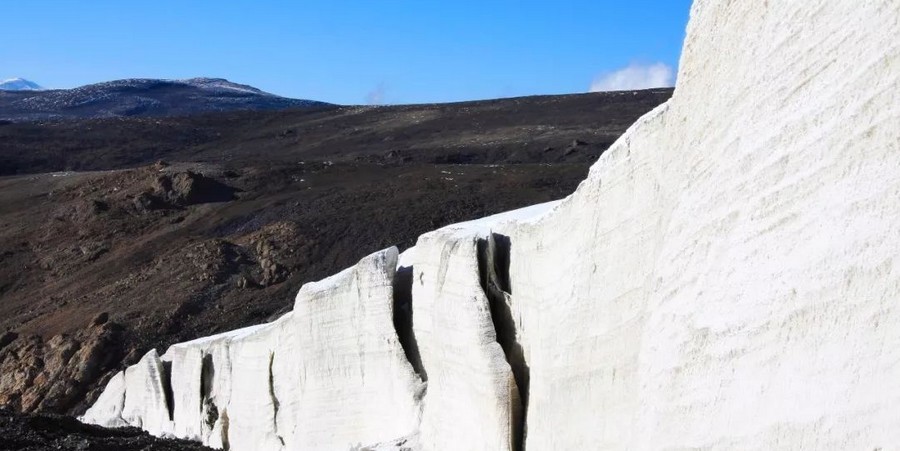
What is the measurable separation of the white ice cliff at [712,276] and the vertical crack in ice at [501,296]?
0.07 ft

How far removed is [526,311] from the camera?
10594mm

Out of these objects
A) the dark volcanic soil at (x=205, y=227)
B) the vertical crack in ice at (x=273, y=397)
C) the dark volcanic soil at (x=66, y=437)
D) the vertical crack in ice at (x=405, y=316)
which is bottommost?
the dark volcanic soil at (x=66, y=437)

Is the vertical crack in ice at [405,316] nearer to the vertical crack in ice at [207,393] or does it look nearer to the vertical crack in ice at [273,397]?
the vertical crack in ice at [273,397]

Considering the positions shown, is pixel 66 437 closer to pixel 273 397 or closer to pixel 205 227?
pixel 273 397

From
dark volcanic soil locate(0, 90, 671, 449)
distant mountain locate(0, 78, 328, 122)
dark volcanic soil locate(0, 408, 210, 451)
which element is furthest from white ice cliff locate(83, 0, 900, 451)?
distant mountain locate(0, 78, 328, 122)

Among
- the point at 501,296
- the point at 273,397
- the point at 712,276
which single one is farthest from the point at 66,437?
the point at 712,276

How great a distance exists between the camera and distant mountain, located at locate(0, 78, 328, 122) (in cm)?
11838

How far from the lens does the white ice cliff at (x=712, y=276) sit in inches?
227

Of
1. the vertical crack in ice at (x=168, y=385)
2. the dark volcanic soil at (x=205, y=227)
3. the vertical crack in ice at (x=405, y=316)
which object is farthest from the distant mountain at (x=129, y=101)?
the vertical crack in ice at (x=405, y=316)

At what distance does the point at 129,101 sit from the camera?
126562 millimetres

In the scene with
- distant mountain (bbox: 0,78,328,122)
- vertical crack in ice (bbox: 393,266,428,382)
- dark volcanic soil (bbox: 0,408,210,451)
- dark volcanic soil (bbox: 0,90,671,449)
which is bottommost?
dark volcanic soil (bbox: 0,408,210,451)

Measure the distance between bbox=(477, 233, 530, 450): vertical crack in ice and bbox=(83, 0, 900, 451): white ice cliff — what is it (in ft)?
0.07

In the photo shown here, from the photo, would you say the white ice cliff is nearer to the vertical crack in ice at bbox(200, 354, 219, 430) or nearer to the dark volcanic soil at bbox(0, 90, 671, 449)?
the vertical crack in ice at bbox(200, 354, 219, 430)

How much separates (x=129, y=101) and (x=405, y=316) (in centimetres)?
11929
